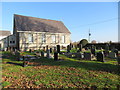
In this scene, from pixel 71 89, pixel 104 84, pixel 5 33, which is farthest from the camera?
pixel 5 33

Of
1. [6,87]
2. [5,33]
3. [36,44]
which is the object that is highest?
[5,33]

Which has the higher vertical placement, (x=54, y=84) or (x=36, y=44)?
(x=36, y=44)

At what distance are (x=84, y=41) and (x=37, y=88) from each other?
25.8 metres

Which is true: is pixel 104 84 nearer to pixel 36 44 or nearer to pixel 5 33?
pixel 36 44

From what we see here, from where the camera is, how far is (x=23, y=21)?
74.2 ft

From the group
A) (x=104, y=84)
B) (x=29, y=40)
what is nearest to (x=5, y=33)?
(x=29, y=40)

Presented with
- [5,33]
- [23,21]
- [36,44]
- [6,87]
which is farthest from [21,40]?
[5,33]

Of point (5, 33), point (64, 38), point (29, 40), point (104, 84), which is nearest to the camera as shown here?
point (104, 84)

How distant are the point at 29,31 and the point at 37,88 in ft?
61.6

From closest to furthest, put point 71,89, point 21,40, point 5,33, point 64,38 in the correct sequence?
point 71,89 < point 21,40 < point 64,38 < point 5,33

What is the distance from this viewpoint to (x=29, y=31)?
68.8ft

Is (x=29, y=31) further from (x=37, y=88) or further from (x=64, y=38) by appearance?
(x=37, y=88)

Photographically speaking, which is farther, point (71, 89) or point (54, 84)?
point (54, 84)

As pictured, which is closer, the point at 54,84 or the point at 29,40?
the point at 54,84
